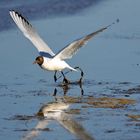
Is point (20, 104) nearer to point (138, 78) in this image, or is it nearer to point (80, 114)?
point (80, 114)

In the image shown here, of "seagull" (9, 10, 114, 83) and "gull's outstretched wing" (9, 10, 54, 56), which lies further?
"gull's outstretched wing" (9, 10, 54, 56)

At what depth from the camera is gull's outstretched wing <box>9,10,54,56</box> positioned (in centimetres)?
1366

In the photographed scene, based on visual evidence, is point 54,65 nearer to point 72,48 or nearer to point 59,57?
point 59,57

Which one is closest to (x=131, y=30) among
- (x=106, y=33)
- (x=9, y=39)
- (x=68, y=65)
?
(x=106, y=33)

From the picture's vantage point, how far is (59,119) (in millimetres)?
10203

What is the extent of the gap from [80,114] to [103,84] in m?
2.04

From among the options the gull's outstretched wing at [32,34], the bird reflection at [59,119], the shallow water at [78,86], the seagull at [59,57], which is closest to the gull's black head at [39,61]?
the seagull at [59,57]

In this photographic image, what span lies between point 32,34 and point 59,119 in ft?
12.6

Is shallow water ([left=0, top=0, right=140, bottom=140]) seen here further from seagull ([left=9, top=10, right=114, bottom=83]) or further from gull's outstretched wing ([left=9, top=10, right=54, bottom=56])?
gull's outstretched wing ([left=9, top=10, right=54, bottom=56])

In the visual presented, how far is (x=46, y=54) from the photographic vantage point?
13500mm

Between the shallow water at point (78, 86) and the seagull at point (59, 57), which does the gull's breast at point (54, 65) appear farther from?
the shallow water at point (78, 86)

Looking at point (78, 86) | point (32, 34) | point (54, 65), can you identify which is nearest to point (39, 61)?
point (54, 65)

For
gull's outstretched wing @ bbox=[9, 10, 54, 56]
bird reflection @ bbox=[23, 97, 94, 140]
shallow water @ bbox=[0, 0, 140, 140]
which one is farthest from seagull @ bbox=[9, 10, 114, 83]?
bird reflection @ bbox=[23, 97, 94, 140]

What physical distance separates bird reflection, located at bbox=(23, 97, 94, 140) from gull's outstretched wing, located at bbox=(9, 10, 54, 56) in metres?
2.28
